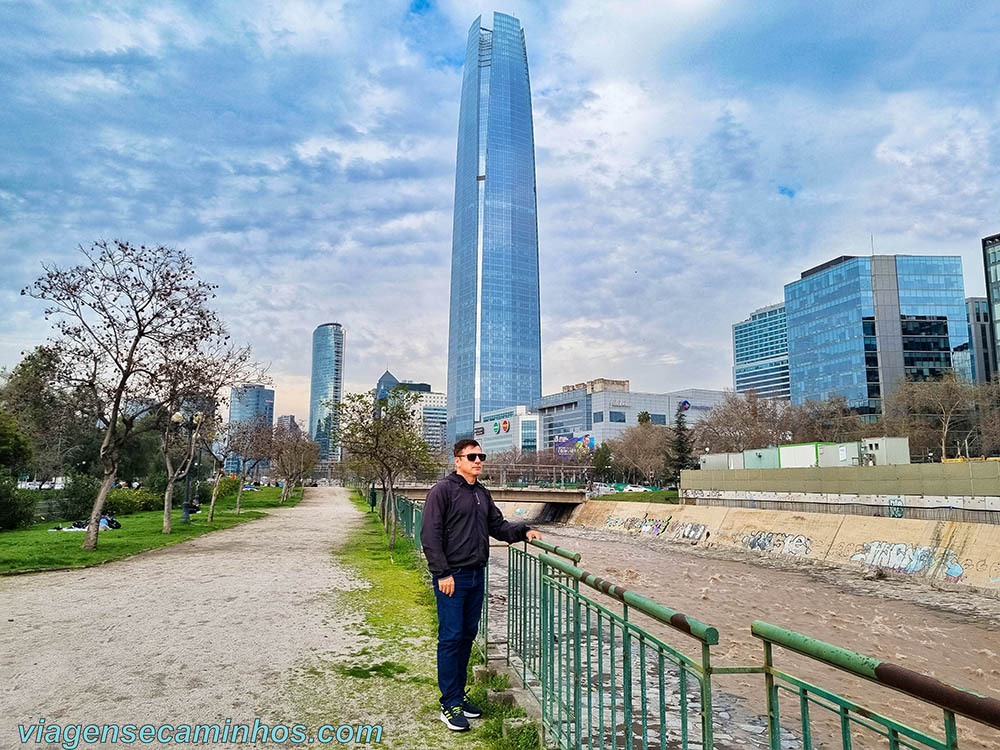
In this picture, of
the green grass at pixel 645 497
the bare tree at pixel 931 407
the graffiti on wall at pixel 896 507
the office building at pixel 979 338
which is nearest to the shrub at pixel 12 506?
the graffiti on wall at pixel 896 507

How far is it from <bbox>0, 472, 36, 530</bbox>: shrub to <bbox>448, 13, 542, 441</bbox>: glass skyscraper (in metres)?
158

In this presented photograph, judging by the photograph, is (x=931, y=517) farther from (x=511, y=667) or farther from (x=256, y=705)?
(x=256, y=705)

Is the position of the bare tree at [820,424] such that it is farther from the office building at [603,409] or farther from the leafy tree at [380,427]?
the office building at [603,409]

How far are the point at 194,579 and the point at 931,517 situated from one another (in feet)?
74.2

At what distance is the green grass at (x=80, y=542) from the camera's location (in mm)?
13297

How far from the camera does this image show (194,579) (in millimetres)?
Answer: 11883

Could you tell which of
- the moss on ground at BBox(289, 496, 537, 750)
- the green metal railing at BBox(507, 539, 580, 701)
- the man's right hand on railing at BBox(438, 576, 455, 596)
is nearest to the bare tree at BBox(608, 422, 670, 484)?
the moss on ground at BBox(289, 496, 537, 750)

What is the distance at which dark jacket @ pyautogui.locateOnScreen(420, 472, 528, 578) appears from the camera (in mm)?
4680

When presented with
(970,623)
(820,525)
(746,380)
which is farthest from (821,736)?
(746,380)

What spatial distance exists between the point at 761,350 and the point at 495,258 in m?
77.4

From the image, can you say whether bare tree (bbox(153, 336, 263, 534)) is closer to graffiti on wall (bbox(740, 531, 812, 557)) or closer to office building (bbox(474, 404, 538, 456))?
graffiti on wall (bbox(740, 531, 812, 557))

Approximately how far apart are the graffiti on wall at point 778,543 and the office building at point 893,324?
212 ft

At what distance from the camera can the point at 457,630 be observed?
4680mm

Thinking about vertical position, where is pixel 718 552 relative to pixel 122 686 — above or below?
below
